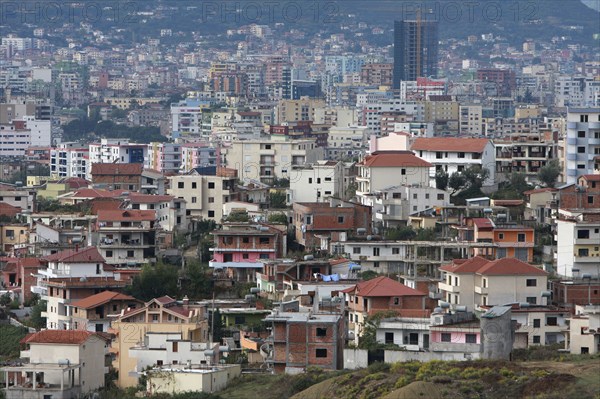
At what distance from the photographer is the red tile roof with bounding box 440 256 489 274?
27.3 meters

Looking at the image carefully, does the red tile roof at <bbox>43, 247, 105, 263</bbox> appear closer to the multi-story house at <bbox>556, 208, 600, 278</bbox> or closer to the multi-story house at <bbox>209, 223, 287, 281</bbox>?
the multi-story house at <bbox>209, 223, 287, 281</bbox>

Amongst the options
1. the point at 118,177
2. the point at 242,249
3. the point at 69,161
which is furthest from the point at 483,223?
the point at 69,161

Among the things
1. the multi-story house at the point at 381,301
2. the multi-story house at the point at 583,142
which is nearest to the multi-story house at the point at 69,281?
the multi-story house at the point at 381,301

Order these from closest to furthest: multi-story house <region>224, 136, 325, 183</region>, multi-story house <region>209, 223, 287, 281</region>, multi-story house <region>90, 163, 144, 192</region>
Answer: multi-story house <region>209, 223, 287, 281</region> → multi-story house <region>90, 163, 144, 192</region> → multi-story house <region>224, 136, 325, 183</region>

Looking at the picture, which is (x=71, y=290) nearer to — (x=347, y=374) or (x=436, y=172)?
(x=347, y=374)

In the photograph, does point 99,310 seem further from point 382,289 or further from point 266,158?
point 266,158

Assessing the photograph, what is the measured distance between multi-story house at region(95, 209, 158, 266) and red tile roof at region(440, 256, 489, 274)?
5482mm

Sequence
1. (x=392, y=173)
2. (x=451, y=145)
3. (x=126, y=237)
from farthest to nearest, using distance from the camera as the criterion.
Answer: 1. (x=451, y=145)
2. (x=392, y=173)
3. (x=126, y=237)

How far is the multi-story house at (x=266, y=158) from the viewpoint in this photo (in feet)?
144

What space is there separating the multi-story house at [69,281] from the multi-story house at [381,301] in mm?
3288

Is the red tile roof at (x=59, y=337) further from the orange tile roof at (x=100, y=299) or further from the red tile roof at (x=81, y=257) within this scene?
the red tile roof at (x=81, y=257)

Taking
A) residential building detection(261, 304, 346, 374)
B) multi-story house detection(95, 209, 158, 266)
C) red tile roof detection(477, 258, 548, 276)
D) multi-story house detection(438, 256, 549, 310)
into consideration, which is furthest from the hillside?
multi-story house detection(95, 209, 158, 266)

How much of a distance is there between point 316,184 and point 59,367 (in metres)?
15.5

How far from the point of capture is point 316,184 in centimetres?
3888
